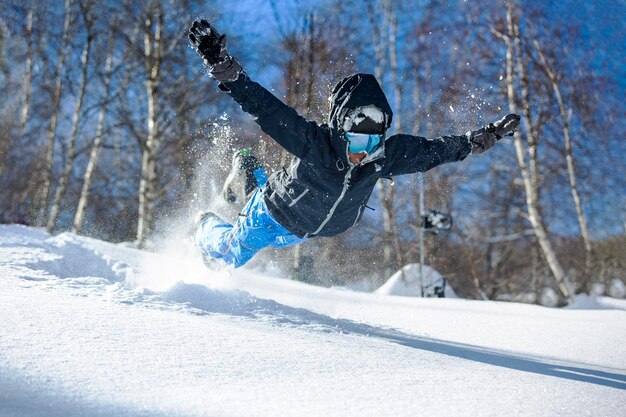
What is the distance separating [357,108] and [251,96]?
55 cm

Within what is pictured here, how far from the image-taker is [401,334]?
304 cm

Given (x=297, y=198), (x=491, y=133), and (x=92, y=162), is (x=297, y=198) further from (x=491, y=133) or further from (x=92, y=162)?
(x=92, y=162)

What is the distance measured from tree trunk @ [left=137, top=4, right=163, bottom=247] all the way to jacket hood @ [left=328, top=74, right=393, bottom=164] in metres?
6.90

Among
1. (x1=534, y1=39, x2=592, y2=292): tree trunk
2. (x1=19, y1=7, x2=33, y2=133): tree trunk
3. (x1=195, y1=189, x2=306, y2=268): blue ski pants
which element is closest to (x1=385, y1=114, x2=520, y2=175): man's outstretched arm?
(x1=195, y1=189, x2=306, y2=268): blue ski pants

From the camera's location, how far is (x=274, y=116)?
260 centimetres

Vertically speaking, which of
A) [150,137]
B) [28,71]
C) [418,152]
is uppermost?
[28,71]

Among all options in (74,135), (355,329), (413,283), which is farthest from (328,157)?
(74,135)

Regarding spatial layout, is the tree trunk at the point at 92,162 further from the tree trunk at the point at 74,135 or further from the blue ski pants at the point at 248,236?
the blue ski pants at the point at 248,236

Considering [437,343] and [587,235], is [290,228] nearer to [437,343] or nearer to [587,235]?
[437,343]

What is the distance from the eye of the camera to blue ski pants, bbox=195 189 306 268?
3.35m

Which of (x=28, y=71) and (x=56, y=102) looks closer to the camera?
(x=56, y=102)

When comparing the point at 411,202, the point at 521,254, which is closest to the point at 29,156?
the point at 411,202

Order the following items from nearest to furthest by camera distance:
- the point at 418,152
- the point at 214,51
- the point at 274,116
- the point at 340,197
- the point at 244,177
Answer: the point at 214,51 → the point at 274,116 → the point at 340,197 → the point at 418,152 → the point at 244,177

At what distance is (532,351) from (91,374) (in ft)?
7.82
